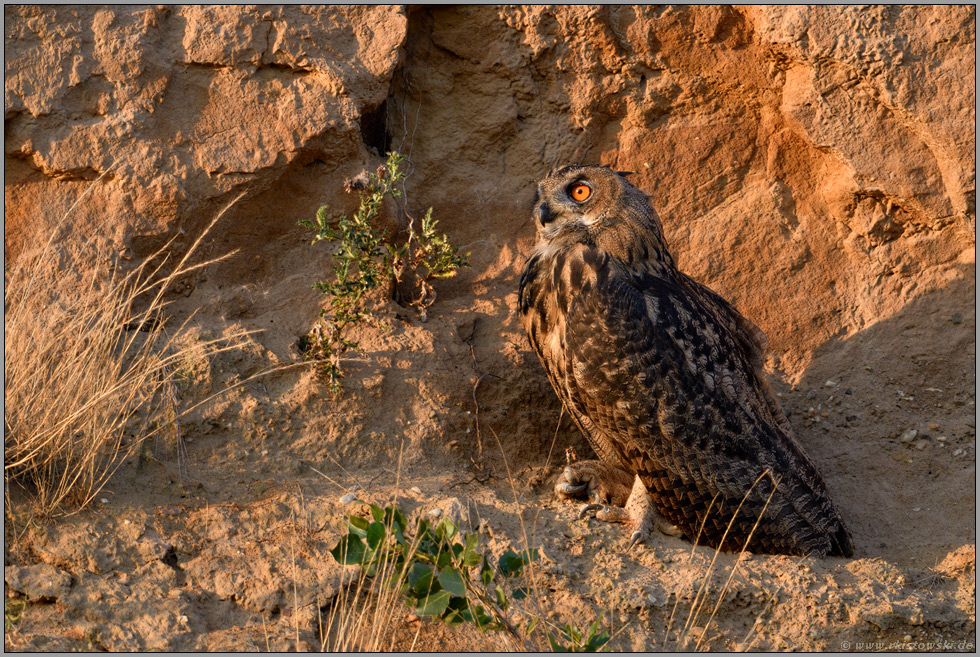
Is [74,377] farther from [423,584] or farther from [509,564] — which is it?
[509,564]

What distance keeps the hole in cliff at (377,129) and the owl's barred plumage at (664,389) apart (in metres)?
1.59

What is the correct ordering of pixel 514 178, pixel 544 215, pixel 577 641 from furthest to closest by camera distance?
pixel 514 178, pixel 544 215, pixel 577 641

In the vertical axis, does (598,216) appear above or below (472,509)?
above

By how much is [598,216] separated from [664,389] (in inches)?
38.2

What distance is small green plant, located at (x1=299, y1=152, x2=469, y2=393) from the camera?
4449 mm

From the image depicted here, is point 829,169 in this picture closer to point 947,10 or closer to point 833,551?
point 947,10

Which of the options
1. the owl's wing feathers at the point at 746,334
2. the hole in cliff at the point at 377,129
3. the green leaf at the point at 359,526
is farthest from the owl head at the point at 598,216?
the green leaf at the point at 359,526

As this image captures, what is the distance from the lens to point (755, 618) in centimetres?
372

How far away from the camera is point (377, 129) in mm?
5332

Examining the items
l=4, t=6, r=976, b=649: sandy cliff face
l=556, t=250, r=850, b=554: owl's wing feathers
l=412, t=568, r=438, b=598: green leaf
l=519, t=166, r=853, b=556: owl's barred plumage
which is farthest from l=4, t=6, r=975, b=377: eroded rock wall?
l=412, t=568, r=438, b=598: green leaf


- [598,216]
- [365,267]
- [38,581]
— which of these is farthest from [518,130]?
[38,581]

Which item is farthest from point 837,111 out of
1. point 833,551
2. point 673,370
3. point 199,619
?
point 199,619

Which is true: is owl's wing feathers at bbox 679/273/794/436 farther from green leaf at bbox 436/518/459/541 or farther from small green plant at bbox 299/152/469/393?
green leaf at bbox 436/518/459/541

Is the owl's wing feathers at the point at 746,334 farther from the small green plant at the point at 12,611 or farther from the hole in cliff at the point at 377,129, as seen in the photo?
the small green plant at the point at 12,611
